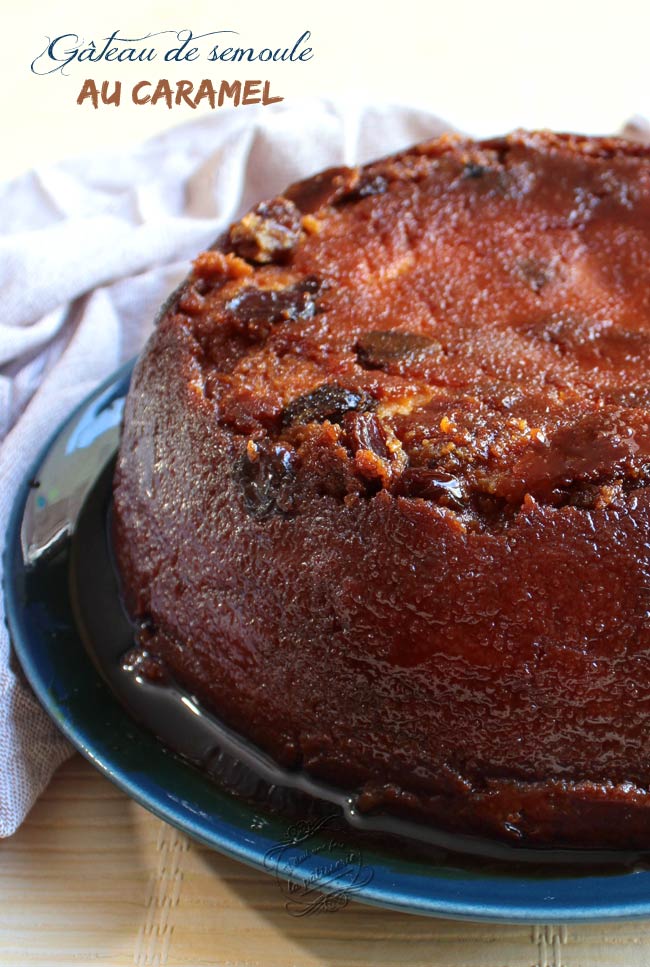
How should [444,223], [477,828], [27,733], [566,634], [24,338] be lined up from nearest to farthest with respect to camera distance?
[566,634], [477,828], [27,733], [444,223], [24,338]

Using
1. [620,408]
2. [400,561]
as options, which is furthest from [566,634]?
[620,408]

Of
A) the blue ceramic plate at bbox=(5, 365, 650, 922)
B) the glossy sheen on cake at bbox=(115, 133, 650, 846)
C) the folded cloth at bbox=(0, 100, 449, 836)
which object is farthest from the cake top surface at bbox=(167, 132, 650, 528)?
the folded cloth at bbox=(0, 100, 449, 836)

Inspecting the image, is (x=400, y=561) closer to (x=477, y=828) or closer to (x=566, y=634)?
(x=566, y=634)

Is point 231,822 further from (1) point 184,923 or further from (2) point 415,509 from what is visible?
(2) point 415,509

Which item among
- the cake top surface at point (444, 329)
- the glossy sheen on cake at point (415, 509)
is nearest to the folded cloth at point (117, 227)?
the glossy sheen on cake at point (415, 509)

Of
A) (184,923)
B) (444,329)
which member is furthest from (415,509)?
(184,923)

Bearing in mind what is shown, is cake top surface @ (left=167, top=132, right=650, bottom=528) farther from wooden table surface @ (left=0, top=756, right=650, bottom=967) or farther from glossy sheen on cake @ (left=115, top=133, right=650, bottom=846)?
wooden table surface @ (left=0, top=756, right=650, bottom=967)

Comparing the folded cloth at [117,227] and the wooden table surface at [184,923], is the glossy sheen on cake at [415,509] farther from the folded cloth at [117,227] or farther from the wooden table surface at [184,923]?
the folded cloth at [117,227]
